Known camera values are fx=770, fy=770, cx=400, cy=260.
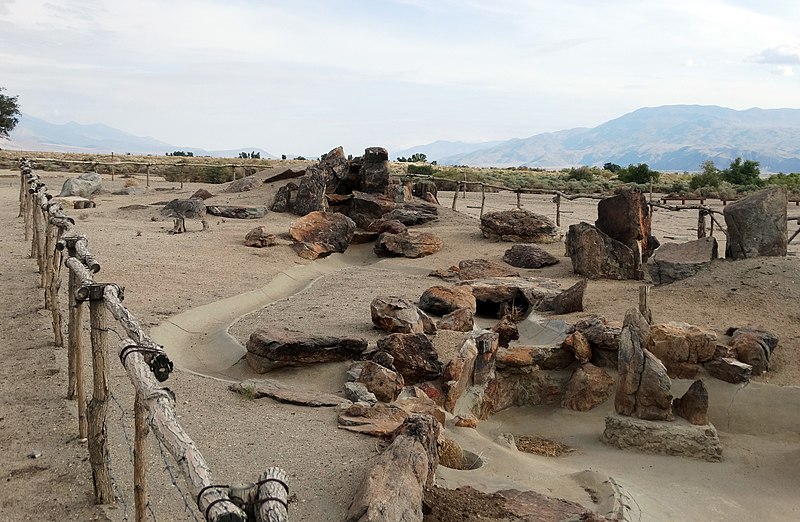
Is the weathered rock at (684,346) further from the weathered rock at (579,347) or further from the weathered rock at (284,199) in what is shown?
the weathered rock at (284,199)

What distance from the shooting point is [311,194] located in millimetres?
21906

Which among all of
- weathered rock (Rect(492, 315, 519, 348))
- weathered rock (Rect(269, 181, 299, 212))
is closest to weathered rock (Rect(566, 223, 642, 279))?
weathered rock (Rect(492, 315, 519, 348))

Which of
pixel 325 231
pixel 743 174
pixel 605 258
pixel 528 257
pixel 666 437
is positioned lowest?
pixel 666 437

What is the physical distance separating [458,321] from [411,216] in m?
10.6

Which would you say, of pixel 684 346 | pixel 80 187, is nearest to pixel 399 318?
pixel 684 346

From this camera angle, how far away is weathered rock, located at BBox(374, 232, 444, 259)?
17812 millimetres

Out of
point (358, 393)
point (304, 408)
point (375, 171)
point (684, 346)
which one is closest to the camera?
point (304, 408)

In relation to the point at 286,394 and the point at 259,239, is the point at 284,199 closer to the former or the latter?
the point at 259,239

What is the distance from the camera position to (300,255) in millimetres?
16984

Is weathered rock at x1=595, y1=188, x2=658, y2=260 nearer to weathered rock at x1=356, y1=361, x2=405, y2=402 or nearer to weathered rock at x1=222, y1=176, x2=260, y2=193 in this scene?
weathered rock at x1=356, y1=361, x2=405, y2=402

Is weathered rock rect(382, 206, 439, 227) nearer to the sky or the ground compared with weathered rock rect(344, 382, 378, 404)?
nearer to the sky

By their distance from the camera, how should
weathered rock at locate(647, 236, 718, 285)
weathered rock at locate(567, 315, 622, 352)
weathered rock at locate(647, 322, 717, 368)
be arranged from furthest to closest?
weathered rock at locate(647, 236, 718, 285) < weathered rock at locate(567, 315, 622, 352) < weathered rock at locate(647, 322, 717, 368)

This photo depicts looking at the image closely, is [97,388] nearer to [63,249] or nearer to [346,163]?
[63,249]

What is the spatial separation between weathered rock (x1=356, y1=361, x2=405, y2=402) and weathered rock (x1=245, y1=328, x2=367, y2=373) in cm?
79
